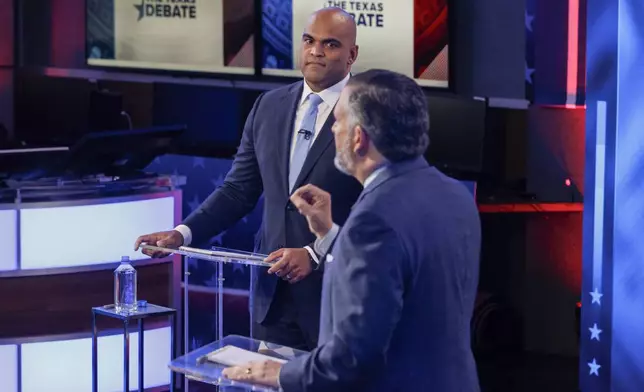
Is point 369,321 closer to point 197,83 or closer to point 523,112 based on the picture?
point 523,112

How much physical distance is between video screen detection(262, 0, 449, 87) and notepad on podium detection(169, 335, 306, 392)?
146 inches

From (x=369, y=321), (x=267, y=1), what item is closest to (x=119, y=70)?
(x=267, y=1)

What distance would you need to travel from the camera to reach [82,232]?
4.88m

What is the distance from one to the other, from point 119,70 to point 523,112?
3.13m

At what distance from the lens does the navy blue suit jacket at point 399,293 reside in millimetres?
2131

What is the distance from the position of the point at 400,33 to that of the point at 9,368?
2.79 meters

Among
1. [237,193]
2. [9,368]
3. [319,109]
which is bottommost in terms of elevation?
[9,368]

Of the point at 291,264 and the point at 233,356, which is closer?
the point at 233,356

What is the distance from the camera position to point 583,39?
18.8 feet

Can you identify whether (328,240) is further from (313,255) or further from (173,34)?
(173,34)

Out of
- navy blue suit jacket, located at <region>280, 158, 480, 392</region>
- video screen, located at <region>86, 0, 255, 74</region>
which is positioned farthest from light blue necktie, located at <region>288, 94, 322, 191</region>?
video screen, located at <region>86, 0, 255, 74</region>

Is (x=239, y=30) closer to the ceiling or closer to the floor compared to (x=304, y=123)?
closer to the ceiling

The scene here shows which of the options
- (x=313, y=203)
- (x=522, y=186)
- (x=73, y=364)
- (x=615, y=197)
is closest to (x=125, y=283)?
(x=313, y=203)

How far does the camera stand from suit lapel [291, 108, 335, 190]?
3207 millimetres
